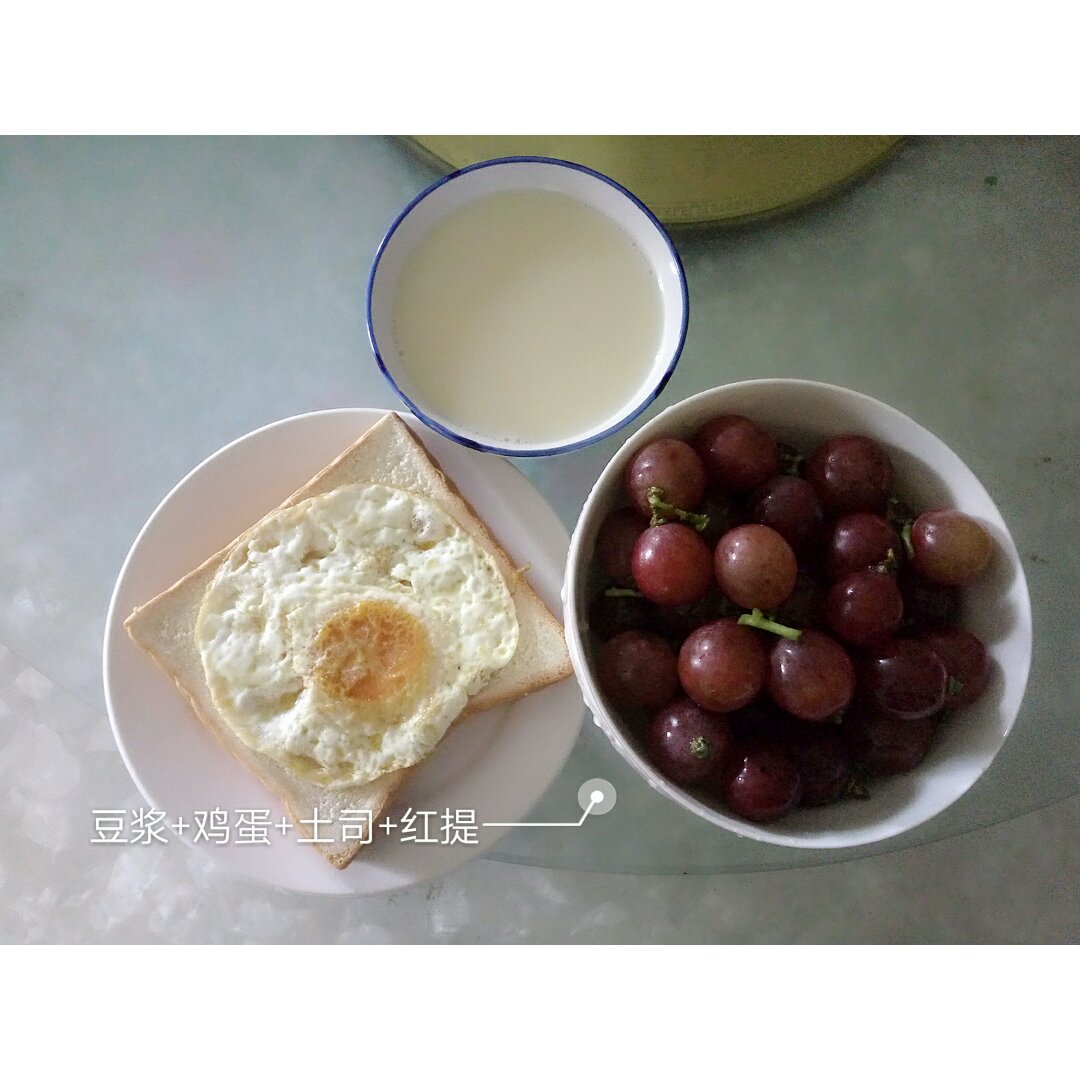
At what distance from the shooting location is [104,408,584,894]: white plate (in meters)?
0.83

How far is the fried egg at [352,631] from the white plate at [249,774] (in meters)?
A: 0.05

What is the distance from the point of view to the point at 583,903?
951mm

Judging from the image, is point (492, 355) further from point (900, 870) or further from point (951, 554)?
point (900, 870)

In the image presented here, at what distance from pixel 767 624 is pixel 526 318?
442mm

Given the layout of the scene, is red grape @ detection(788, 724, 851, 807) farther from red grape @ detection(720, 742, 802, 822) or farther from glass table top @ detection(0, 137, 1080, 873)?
glass table top @ detection(0, 137, 1080, 873)

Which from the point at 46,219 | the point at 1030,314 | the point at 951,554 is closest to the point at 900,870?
the point at 951,554

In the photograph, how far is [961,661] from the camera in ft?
2.06

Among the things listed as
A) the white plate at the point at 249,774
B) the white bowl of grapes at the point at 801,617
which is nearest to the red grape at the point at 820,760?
the white bowl of grapes at the point at 801,617

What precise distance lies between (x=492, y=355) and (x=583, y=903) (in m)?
0.58

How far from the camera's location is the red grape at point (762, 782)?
0.61 metres

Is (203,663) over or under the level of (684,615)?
under

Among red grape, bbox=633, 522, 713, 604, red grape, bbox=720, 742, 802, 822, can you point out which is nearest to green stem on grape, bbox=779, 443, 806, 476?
red grape, bbox=633, 522, 713, 604

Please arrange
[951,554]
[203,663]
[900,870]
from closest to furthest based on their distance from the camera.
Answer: [951,554], [203,663], [900,870]

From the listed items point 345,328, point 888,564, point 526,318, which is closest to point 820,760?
point 888,564
